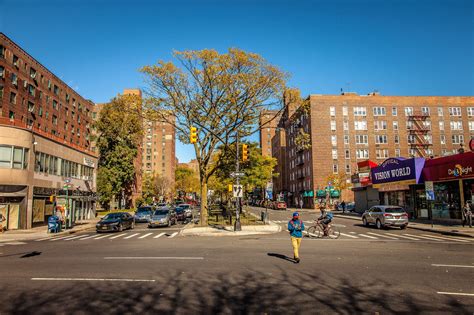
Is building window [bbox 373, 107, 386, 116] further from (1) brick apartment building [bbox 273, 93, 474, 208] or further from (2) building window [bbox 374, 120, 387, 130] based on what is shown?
(2) building window [bbox 374, 120, 387, 130]

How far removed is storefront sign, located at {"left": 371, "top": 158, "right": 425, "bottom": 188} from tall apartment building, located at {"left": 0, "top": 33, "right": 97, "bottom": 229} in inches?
1235

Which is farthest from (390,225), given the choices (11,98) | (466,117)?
(466,117)

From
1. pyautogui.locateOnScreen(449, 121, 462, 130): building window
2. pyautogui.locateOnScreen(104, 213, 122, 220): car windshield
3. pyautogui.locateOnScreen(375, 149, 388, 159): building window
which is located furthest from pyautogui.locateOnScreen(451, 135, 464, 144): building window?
pyautogui.locateOnScreen(104, 213, 122, 220): car windshield

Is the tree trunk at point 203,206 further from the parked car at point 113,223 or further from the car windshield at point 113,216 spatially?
the car windshield at point 113,216

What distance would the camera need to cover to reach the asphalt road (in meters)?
6.73

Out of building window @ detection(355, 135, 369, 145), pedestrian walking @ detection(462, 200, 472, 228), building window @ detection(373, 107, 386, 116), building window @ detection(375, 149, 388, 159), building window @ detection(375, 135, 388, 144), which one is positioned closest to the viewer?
pedestrian walking @ detection(462, 200, 472, 228)

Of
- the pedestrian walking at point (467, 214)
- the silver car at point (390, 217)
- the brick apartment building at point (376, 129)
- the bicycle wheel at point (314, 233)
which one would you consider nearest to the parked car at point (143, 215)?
the bicycle wheel at point (314, 233)

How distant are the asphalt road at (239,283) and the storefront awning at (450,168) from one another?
1589cm

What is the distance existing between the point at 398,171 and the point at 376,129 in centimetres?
4136

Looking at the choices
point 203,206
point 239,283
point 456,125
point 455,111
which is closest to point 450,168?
point 203,206

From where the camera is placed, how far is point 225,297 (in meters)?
7.37

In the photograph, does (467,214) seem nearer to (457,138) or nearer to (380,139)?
A: (380,139)

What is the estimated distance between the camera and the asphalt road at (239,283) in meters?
6.73

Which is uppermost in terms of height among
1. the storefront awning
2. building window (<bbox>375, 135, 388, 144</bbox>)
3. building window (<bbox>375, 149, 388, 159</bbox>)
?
building window (<bbox>375, 135, 388, 144</bbox>)
